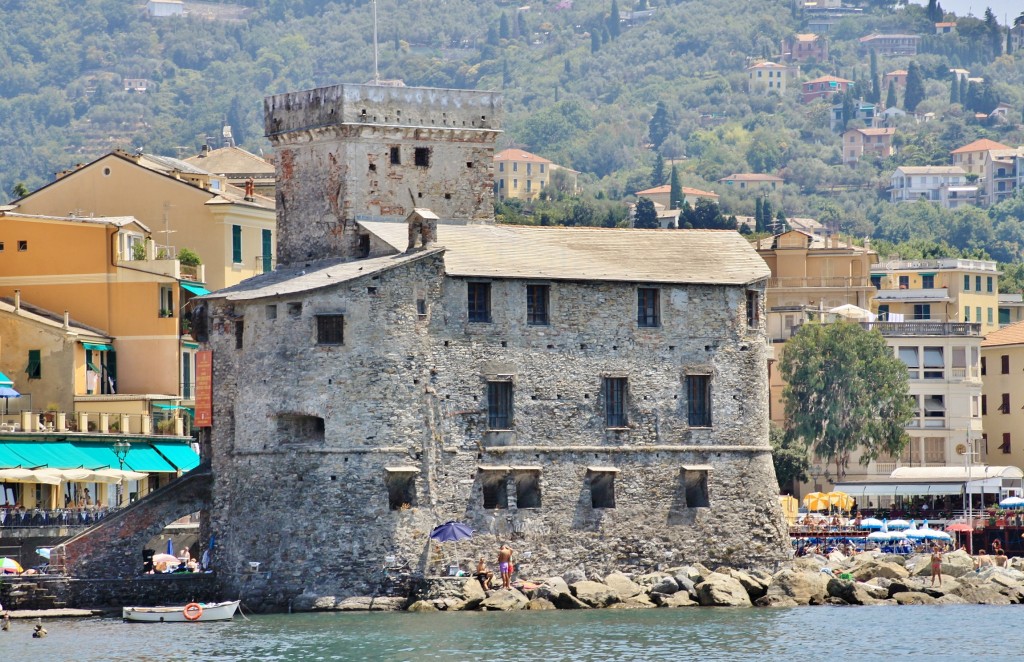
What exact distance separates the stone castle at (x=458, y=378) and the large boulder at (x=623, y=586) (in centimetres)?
134

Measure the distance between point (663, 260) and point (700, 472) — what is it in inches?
257

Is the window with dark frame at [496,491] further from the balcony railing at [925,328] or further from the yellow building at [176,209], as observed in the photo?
the balcony railing at [925,328]

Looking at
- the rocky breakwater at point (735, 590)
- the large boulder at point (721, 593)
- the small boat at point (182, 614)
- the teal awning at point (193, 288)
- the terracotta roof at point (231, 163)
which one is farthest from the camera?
the terracotta roof at point (231, 163)

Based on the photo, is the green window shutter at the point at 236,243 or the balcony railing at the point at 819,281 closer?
the green window shutter at the point at 236,243

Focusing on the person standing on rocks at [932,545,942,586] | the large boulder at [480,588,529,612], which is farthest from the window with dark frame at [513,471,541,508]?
the person standing on rocks at [932,545,942,586]

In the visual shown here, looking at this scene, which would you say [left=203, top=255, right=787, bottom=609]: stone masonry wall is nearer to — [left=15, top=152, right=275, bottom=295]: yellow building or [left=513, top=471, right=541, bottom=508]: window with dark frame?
[left=513, top=471, right=541, bottom=508]: window with dark frame

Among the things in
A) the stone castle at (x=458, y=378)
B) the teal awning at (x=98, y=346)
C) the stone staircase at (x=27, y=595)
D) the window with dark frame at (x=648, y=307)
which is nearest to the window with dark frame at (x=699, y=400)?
the stone castle at (x=458, y=378)

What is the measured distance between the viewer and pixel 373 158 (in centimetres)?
6988

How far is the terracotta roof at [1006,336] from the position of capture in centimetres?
10738

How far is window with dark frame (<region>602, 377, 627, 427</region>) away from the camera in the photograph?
224 ft

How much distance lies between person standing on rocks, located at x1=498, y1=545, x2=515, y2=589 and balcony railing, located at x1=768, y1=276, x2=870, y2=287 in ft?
157

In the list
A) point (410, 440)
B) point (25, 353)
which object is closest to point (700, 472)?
point (410, 440)

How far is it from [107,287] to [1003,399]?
44721 millimetres

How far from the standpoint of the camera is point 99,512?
7000 cm
